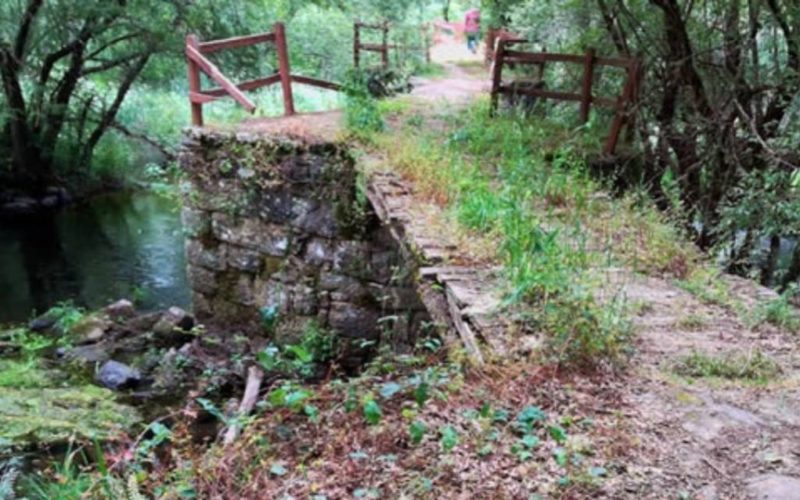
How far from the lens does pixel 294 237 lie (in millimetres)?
7328

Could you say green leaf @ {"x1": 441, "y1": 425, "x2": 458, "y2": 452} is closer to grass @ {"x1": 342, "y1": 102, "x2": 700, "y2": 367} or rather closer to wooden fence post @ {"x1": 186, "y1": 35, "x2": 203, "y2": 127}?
grass @ {"x1": 342, "y1": 102, "x2": 700, "y2": 367}

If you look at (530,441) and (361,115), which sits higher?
(361,115)

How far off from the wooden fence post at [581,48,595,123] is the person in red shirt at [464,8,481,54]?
1145 cm

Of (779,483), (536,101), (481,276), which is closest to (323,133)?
(481,276)

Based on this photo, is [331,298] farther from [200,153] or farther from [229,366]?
[200,153]

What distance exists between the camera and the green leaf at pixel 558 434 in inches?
105

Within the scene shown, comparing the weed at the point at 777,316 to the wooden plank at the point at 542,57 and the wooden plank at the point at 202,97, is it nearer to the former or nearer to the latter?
the wooden plank at the point at 542,57

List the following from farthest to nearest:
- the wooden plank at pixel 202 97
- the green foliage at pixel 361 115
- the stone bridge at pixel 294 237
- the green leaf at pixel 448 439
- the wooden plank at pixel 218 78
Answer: the wooden plank at pixel 202 97, the wooden plank at pixel 218 78, the green foliage at pixel 361 115, the stone bridge at pixel 294 237, the green leaf at pixel 448 439

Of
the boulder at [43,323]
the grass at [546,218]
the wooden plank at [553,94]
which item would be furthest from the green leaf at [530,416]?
the boulder at [43,323]

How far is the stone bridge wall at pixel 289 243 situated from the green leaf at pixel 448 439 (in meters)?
3.60

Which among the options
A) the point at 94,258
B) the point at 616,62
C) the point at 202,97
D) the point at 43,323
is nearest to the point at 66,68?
the point at 94,258

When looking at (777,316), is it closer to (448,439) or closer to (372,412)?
(448,439)

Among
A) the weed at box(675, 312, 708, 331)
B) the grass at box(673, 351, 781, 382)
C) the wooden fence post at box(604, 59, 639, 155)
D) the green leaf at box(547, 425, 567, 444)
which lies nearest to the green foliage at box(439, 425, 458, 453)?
the green leaf at box(547, 425, 567, 444)

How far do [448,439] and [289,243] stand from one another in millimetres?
4918
